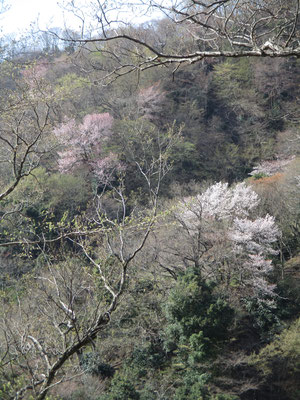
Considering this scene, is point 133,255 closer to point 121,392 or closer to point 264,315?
point 121,392

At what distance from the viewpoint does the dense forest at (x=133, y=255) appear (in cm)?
412

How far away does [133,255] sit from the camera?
343 cm

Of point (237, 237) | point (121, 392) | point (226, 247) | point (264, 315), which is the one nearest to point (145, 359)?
point (121, 392)

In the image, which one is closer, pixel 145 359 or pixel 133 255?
pixel 133 255

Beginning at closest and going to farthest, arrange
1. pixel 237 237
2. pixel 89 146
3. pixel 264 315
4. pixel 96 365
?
pixel 96 365 → pixel 264 315 → pixel 237 237 → pixel 89 146

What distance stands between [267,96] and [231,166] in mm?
6590

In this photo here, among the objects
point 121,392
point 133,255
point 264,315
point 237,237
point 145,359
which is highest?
point 133,255

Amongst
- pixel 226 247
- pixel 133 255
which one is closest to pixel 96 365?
pixel 226 247

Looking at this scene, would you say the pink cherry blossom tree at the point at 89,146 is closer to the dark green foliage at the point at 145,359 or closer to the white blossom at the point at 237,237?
the white blossom at the point at 237,237

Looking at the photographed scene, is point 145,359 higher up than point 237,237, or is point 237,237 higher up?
point 237,237

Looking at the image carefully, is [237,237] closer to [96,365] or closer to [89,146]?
[96,365]

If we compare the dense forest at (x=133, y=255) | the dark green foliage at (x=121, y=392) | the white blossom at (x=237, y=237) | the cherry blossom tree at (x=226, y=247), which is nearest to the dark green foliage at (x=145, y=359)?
the dense forest at (x=133, y=255)

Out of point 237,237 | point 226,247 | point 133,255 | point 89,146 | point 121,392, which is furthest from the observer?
point 89,146

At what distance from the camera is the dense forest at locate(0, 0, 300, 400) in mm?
4125
